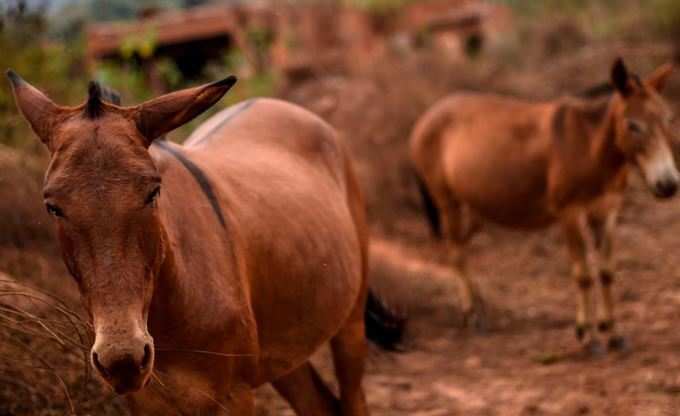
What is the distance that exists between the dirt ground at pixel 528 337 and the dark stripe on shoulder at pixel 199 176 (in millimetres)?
2026

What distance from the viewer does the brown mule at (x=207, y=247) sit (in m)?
2.55

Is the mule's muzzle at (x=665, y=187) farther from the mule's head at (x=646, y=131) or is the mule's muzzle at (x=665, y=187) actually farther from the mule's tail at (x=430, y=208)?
the mule's tail at (x=430, y=208)

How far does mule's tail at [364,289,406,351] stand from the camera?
16.7 ft

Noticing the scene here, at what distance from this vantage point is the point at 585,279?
23.1ft

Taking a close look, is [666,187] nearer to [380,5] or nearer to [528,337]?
[528,337]

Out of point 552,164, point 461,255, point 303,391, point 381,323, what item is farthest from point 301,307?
point 461,255

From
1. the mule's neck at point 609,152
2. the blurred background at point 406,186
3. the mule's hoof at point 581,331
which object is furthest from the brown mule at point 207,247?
the mule's neck at point 609,152

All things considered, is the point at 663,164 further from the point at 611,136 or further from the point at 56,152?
the point at 56,152

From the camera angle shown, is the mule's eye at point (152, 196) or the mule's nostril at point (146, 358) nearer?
the mule's nostril at point (146, 358)

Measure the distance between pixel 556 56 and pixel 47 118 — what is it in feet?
40.1

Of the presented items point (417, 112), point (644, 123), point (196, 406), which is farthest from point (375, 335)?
point (417, 112)

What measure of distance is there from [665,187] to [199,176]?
404 centimetres

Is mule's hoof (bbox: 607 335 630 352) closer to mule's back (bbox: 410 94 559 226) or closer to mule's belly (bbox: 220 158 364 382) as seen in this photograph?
mule's back (bbox: 410 94 559 226)

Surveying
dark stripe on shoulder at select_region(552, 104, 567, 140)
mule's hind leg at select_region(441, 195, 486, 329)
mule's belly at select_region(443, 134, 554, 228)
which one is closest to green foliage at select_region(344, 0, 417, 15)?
mule's hind leg at select_region(441, 195, 486, 329)
